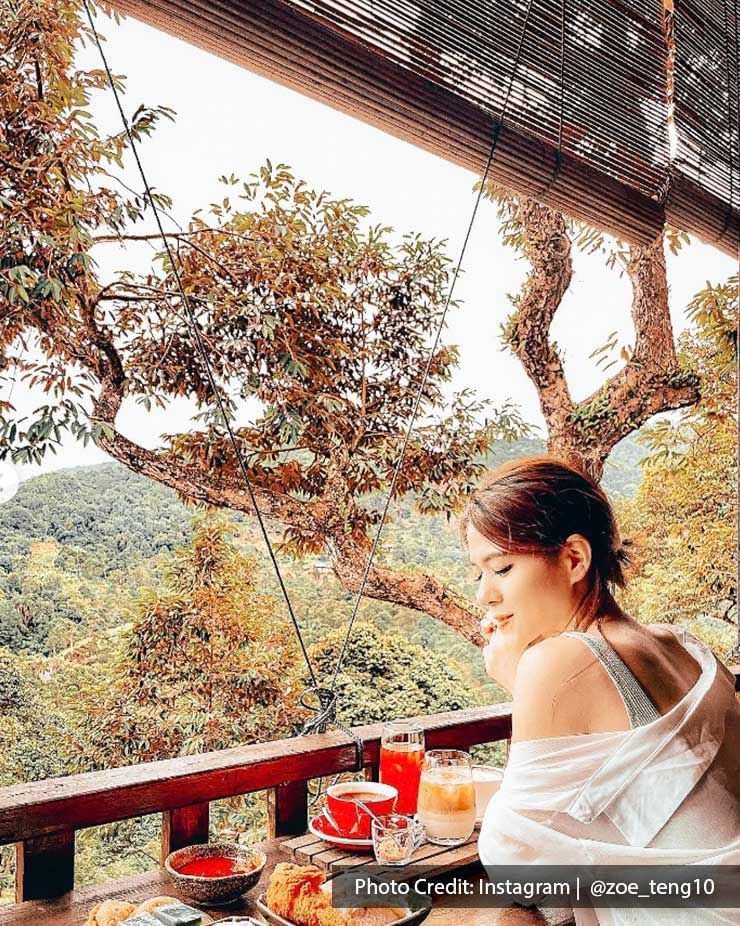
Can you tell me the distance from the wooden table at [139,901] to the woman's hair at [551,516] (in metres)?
0.42

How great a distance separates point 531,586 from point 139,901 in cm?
72

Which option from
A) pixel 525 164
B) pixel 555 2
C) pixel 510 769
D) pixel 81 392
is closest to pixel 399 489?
pixel 81 392

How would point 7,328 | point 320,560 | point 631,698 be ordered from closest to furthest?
1. point 631,698
2. point 7,328
3. point 320,560

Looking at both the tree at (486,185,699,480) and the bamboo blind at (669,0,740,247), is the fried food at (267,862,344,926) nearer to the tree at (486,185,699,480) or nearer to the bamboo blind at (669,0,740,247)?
the bamboo blind at (669,0,740,247)

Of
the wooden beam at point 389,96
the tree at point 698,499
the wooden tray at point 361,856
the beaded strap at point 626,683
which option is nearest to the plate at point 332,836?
the wooden tray at point 361,856

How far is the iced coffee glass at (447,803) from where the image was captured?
1344 mm

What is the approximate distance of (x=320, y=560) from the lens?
3.10 m

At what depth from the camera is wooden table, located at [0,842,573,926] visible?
1.16m

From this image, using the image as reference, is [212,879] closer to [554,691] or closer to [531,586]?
[554,691]

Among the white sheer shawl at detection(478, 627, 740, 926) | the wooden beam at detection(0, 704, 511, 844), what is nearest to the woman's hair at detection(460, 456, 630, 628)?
the white sheer shawl at detection(478, 627, 740, 926)

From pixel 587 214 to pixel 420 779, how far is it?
1440 millimetres

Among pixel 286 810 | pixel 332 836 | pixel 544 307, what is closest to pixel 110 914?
pixel 332 836

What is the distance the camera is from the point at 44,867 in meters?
1.21

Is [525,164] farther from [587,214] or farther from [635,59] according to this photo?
[635,59]
